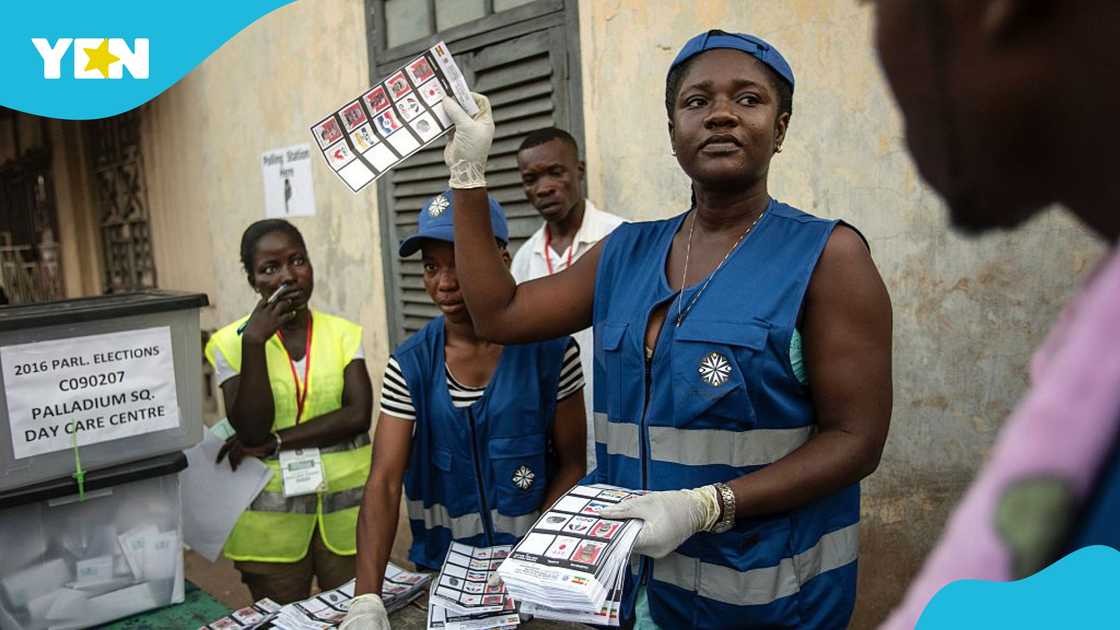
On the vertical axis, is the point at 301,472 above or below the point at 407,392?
below

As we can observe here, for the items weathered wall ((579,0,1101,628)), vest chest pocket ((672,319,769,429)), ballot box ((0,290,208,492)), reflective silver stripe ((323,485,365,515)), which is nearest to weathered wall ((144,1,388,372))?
reflective silver stripe ((323,485,365,515))

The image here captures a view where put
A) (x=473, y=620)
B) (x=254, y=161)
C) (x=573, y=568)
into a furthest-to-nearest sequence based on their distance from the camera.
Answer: (x=254, y=161)
(x=473, y=620)
(x=573, y=568)

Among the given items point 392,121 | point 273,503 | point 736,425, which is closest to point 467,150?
point 392,121

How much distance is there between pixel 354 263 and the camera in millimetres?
4828

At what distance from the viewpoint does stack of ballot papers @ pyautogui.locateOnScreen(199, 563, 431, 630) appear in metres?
1.70

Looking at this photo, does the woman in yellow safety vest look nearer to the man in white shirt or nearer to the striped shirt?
the striped shirt

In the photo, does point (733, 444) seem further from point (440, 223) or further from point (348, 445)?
point (348, 445)

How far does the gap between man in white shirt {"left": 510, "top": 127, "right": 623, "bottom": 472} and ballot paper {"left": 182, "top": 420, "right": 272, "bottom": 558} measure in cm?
114

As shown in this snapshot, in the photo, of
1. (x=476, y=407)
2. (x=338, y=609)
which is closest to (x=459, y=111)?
(x=476, y=407)

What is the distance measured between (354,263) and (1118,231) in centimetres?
466

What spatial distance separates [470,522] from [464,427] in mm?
224

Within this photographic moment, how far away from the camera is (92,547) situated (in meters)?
1.94

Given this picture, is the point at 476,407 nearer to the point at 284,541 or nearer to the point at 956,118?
the point at 284,541

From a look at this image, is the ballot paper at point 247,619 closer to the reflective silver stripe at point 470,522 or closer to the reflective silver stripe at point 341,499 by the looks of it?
the reflective silver stripe at point 470,522
